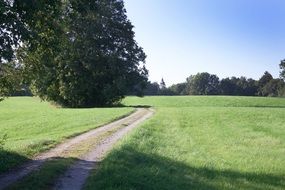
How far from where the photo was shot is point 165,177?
629 inches

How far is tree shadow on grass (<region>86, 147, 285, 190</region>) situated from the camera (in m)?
14.6

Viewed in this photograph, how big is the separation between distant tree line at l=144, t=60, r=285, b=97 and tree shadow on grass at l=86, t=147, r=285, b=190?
127226 mm

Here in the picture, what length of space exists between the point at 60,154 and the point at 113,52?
4853 cm

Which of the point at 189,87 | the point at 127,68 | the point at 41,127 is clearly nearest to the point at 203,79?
the point at 189,87

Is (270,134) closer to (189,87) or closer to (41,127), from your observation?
(41,127)

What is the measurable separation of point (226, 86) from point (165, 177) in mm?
163181

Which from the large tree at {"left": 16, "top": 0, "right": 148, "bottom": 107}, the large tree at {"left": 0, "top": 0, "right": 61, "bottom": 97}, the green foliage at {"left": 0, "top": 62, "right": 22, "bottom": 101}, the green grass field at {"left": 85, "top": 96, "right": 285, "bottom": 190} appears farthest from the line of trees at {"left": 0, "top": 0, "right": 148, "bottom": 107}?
the large tree at {"left": 0, "top": 0, "right": 61, "bottom": 97}

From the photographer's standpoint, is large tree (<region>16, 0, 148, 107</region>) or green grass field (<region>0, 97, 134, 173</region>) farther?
large tree (<region>16, 0, 148, 107</region>)

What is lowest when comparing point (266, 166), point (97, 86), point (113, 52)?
point (266, 166)

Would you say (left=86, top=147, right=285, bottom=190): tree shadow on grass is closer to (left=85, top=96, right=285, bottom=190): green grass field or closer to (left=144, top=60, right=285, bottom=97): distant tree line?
(left=85, top=96, right=285, bottom=190): green grass field

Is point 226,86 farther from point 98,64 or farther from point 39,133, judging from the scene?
point 39,133

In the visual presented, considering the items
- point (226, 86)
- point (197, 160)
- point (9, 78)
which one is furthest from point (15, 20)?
point (226, 86)

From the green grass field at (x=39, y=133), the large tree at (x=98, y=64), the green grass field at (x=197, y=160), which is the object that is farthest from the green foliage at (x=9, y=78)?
the large tree at (x=98, y=64)

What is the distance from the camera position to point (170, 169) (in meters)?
17.6
